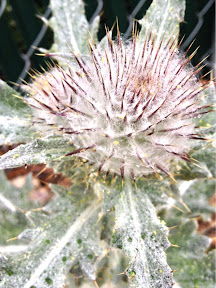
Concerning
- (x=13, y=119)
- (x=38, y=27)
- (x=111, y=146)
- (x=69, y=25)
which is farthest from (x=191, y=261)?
(x=38, y=27)

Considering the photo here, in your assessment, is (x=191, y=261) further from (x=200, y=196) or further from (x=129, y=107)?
(x=129, y=107)

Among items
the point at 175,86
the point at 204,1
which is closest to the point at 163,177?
the point at 175,86

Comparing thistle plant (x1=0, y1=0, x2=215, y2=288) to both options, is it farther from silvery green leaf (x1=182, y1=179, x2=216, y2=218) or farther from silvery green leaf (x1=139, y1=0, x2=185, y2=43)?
silvery green leaf (x1=182, y1=179, x2=216, y2=218)

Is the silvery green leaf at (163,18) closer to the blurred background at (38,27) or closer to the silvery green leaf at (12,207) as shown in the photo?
the silvery green leaf at (12,207)

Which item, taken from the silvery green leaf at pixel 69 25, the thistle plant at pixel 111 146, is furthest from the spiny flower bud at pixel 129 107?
the silvery green leaf at pixel 69 25

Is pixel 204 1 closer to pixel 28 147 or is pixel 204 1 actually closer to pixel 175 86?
pixel 175 86

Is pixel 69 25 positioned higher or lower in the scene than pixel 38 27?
higher
